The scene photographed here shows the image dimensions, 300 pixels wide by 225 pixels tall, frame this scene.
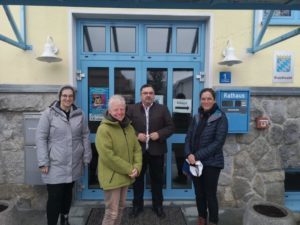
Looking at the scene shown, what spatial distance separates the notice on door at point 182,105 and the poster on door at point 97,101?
3.25 feet

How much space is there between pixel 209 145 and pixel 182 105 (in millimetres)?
1179

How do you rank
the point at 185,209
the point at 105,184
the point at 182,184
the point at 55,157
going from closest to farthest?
the point at 105,184 < the point at 55,157 < the point at 185,209 < the point at 182,184

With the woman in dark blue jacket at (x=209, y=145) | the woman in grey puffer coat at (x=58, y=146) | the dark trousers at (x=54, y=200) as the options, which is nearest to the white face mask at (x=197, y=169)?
the woman in dark blue jacket at (x=209, y=145)

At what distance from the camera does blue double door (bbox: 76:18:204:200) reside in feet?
13.1

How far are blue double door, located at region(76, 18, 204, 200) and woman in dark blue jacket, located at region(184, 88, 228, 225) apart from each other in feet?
3.04

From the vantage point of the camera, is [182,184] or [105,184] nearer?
[105,184]

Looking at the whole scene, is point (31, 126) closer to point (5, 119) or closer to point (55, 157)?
point (5, 119)

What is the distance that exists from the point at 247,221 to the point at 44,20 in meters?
3.47

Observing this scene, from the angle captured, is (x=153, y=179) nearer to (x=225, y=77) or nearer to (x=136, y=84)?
(x=136, y=84)

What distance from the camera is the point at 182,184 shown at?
4242mm

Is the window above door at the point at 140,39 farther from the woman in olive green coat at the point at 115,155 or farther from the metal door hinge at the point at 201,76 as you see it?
the woman in olive green coat at the point at 115,155

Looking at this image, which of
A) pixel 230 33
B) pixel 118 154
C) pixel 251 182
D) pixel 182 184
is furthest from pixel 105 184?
pixel 230 33

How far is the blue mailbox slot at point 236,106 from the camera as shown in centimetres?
373

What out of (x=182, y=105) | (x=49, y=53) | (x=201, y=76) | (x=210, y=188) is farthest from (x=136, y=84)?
(x=210, y=188)
